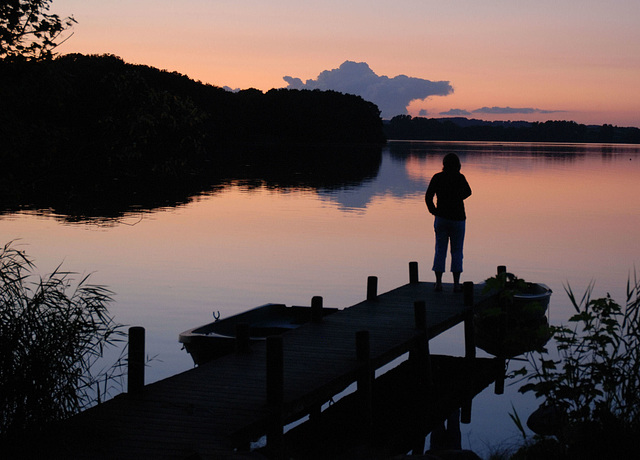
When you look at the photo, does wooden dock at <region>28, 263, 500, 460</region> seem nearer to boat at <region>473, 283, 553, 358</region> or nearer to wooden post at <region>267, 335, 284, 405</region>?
wooden post at <region>267, 335, 284, 405</region>

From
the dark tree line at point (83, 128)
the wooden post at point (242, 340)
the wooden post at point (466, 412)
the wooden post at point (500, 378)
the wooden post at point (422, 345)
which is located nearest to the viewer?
the dark tree line at point (83, 128)

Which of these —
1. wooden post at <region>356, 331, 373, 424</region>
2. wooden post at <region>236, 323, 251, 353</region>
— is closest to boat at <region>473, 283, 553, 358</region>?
wooden post at <region>356, 331, 373, 424</region>

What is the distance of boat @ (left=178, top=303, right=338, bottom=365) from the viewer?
10.8 m

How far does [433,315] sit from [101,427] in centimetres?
650

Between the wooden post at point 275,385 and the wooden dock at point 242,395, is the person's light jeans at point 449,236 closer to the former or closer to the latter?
the wooden dock at point 242,395

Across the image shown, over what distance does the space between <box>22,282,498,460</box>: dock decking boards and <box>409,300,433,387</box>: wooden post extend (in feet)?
0.43

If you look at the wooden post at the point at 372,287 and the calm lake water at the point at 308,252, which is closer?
the wooden post at the point at 372,287

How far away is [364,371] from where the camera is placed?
30.1 ft

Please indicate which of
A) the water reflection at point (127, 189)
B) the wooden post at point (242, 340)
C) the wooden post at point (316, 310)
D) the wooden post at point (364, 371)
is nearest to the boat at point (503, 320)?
the wooden post at point (316, 310)

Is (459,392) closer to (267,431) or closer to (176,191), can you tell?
(267,431)

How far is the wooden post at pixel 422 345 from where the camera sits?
424 inches

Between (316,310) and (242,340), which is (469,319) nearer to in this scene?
(316,310)

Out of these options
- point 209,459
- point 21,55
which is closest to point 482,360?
point 209,459

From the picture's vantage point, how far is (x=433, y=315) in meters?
12.0
